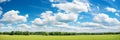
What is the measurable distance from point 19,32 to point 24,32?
145 centimetres

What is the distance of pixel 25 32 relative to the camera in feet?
214

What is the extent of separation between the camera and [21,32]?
65.4 m

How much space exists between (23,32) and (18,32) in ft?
4.61

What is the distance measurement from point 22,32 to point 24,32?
63 centimetres

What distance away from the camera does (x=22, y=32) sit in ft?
214

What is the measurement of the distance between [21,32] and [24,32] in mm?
1063

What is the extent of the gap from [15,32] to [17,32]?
62cm

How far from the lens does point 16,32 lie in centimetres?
6450

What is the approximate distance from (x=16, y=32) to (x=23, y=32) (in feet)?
6.53

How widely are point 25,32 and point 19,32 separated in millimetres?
1702

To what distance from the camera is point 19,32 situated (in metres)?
65.1

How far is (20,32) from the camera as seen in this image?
65.6m

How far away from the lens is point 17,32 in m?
64.9

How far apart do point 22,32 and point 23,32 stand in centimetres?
28
